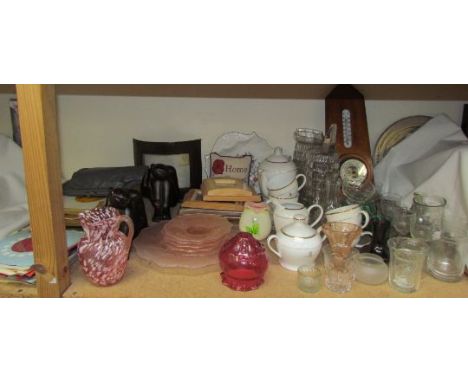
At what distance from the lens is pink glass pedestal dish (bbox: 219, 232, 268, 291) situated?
0.84 m

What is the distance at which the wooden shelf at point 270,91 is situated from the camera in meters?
1.31

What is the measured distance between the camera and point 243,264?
0.85 meters

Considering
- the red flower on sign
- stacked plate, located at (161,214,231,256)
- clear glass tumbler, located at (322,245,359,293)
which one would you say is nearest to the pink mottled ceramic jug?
stacked plate, located at (161,214,231,256)

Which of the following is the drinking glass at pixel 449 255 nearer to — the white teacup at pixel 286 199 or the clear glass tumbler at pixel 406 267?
the clear glass tumbler at pixel 406 267

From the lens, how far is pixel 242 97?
4.36ft

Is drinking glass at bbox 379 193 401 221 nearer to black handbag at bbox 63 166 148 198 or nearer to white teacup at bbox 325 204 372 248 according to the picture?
white teacup at bbox 325 204 372 248

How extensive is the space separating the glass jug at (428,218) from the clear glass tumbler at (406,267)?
0.36ft

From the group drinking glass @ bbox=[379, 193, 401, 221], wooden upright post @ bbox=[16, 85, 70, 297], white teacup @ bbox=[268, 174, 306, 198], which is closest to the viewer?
wooden upright post @ bbox=[16, 85, 70, 297]

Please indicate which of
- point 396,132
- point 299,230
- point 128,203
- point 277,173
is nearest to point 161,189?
point 128,203

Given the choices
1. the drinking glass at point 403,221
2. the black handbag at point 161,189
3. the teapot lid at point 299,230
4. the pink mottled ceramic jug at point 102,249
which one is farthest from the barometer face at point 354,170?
the pink mottled ceramic jug at point 102,249

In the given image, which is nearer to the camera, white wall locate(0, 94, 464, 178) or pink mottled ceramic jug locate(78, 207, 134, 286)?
pink mottled ceramic jug locate(78, 207, 134, 286)

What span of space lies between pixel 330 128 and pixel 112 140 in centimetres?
67

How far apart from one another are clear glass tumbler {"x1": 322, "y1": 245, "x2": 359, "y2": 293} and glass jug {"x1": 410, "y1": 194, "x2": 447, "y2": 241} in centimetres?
20

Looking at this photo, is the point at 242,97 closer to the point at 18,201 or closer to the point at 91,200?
the point at 91,200
